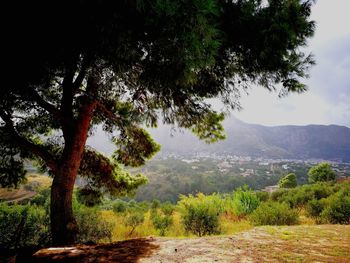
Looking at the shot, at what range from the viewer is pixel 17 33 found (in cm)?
278

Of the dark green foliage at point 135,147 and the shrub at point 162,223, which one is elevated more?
the dark green foliage at point 135,147

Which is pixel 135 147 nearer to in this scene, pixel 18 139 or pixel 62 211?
pixel 62 211

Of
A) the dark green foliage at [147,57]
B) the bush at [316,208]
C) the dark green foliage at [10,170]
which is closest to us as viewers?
the dark green foliage at [147,57]

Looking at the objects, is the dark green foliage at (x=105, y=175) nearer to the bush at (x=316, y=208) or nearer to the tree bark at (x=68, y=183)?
the tree bark at (x=68, y=183)

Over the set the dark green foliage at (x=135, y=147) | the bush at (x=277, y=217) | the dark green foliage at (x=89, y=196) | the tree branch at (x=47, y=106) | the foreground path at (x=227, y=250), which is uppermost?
the tree branch at (x=47, y=106)

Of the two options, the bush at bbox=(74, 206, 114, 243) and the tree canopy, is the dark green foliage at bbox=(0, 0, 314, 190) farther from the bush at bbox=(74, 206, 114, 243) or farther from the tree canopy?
the bush at bbox=(74, 206, 114, 243)

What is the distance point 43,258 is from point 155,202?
14.7m

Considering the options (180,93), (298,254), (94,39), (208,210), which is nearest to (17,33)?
(94,39)

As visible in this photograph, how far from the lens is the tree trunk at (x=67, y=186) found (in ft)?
15.7

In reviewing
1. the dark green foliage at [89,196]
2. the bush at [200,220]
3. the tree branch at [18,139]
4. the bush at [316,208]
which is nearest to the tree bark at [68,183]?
the tree branch at [18,139]

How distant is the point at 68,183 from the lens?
5.16 metres

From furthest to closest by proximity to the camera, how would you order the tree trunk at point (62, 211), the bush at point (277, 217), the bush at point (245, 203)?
the bush at point (245, 203) → the bush at point (277, 217) → the tree trunk at point (62, 211)

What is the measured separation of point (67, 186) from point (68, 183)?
0.06 metres

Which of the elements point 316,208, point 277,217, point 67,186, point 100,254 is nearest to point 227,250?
point 100,254
